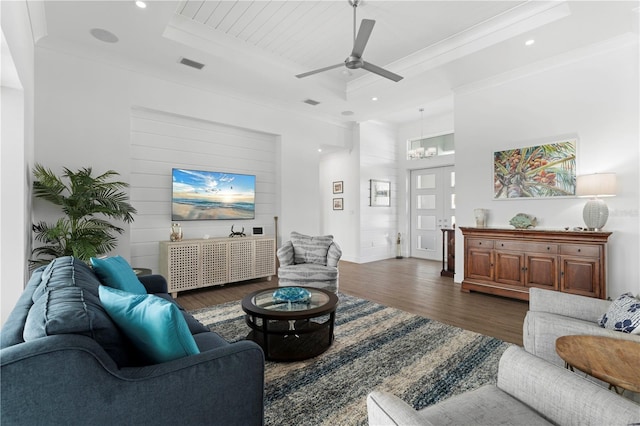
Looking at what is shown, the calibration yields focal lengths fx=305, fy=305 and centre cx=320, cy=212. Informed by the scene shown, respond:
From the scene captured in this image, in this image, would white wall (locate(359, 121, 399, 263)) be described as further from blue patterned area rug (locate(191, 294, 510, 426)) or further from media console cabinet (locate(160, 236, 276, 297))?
blue patterned area rug (locate(191, 294, 510, 426))

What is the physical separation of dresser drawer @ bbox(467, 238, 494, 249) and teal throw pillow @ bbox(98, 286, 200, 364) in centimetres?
423

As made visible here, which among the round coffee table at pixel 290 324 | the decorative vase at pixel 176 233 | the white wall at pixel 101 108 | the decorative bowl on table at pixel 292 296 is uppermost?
the white wall at pixel 101 108

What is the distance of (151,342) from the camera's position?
1181 millimetres

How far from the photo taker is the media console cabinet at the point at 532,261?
3469 millimetres

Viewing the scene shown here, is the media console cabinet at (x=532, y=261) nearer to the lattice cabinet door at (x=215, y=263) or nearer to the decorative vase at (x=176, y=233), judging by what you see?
the lattice cabinet door at (x=215, y=263)

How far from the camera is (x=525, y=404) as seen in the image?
1.25 m

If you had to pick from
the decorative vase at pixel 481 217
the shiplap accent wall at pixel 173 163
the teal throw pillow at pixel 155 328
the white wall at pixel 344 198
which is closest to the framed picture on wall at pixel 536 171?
the decorative vase at pixel 481 217

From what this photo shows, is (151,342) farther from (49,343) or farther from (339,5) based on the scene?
(339,5)

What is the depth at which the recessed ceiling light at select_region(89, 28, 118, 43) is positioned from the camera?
10.9ft

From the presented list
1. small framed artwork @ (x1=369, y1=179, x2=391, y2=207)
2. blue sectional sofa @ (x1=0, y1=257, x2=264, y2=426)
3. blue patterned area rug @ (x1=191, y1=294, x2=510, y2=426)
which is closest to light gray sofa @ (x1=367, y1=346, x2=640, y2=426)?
blue sectional sofa @ (x1=0, y1=257, x2=264, y2=426)

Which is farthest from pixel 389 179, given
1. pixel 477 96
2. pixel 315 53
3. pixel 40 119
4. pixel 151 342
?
pixel 151 342

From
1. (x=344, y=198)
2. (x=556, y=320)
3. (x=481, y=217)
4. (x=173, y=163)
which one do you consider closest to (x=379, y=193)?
(x=344, y=198)

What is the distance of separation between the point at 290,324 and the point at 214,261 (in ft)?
7.06

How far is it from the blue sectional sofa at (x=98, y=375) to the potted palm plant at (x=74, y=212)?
6.69 ft
